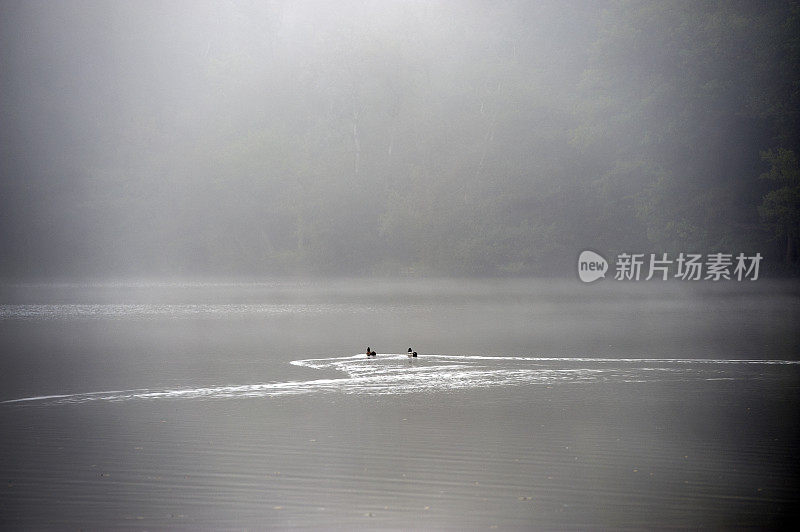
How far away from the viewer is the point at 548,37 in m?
74.9

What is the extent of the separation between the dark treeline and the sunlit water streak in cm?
3626

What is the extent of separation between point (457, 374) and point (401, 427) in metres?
5.53

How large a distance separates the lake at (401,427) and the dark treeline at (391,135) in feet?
106

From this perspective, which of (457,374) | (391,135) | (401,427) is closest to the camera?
(401,427)

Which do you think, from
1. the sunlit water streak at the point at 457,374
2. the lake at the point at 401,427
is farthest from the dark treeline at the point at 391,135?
the sunlit water streak at the point at 457,374

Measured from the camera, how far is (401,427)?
1189 cm

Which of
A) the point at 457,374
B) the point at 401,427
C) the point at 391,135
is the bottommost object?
the point at 401,427

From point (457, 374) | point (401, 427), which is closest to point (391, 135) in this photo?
point (457, 374)

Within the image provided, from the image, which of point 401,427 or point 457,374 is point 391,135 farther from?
point 401,427

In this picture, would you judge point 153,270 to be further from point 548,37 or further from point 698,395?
point 698,395

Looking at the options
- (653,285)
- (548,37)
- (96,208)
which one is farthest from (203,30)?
(653,285)

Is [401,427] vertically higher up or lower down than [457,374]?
lower down

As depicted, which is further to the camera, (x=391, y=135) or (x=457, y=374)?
(x=391, y=135)

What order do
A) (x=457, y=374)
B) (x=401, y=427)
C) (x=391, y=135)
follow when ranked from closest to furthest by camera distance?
(x=401, y=427), (x=457, y=374), (x=391, y=135)
